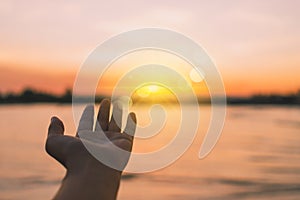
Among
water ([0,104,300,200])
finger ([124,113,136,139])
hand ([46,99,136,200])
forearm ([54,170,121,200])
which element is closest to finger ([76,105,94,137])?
hand ([46,99,136,200])

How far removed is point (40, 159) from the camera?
15.1 metres

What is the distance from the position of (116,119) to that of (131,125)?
4.2 inches

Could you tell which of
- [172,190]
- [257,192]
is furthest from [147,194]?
[257,192]

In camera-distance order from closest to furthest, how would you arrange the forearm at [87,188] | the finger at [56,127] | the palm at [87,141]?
the forearm at [87,188], the palm at [87,141], the finger at [56,127]

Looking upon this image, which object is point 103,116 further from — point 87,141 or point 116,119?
point 87,141

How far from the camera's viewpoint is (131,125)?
1869mm

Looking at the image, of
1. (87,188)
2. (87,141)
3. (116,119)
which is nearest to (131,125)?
(116,119)

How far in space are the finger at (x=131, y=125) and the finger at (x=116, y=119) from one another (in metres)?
0.05

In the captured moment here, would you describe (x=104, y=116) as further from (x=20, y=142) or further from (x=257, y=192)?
(x=20, y=142)

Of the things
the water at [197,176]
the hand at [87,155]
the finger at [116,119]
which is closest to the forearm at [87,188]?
the hand at [87,155]

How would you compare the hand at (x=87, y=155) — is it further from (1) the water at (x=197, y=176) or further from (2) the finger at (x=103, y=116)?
(1) the water at (x=197, y=176)

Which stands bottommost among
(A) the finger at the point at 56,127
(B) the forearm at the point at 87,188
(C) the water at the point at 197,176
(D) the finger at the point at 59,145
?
(C) the water at the point at 197,176

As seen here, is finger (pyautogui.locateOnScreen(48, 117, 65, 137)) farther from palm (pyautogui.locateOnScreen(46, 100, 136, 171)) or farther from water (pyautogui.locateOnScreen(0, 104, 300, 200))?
water (pyautogui.locateOnScreen(0, 104, 300, 200))

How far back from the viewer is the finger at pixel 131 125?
1.83 metres
